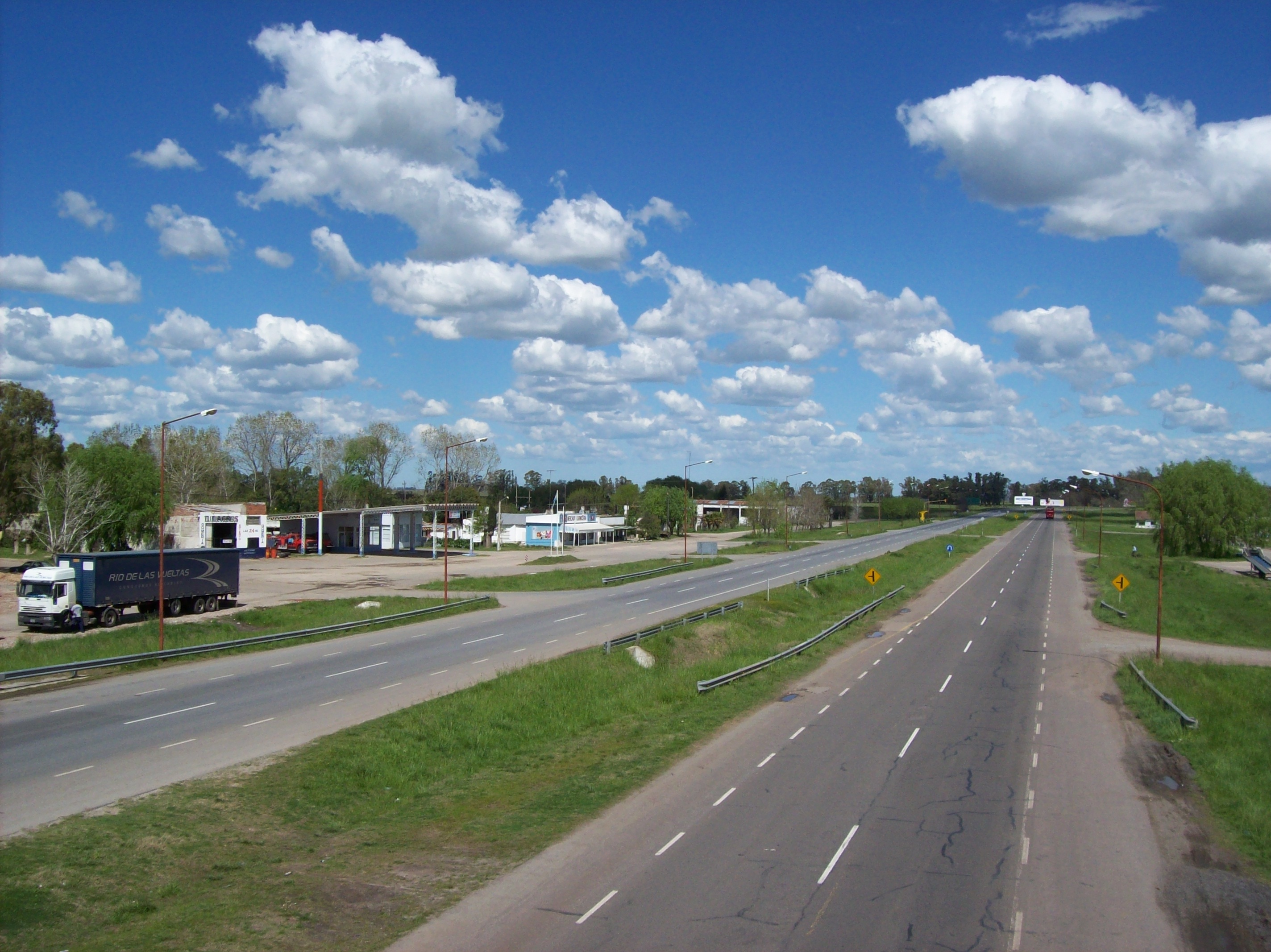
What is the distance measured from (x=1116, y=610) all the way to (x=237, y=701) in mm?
46865

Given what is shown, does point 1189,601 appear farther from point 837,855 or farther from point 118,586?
point 118,586

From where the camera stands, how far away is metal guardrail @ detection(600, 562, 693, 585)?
63938mm

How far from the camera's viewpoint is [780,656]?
32719mm

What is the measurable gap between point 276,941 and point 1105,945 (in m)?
10.5

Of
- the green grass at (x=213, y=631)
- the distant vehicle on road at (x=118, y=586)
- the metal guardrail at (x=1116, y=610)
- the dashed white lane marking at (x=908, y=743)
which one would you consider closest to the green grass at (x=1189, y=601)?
the metal guardrail at (x=1116, y=610)

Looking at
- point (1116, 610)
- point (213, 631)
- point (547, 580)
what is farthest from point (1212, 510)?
point (213, 631)

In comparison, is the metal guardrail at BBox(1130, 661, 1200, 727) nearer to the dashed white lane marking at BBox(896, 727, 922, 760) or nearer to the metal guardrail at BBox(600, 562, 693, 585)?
the dashed white lane marking at BBox(896, 727, 922, 760)

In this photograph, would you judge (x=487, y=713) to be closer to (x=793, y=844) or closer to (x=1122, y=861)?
(x=793, y=844)

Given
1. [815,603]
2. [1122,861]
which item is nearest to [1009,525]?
[815,603]

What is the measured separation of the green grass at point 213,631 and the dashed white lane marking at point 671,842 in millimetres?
24106

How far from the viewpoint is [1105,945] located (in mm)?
11039

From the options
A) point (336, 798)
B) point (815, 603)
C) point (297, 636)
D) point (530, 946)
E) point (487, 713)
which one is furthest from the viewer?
point (815, 603)

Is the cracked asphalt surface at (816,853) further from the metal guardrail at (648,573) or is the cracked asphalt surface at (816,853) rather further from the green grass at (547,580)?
the metal guardrail at (648,573)

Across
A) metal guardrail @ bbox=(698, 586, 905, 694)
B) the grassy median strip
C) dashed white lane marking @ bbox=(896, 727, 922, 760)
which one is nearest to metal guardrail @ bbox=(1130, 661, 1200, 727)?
dashed white lane marking @ bbox=(896, 727, 922, 760)
